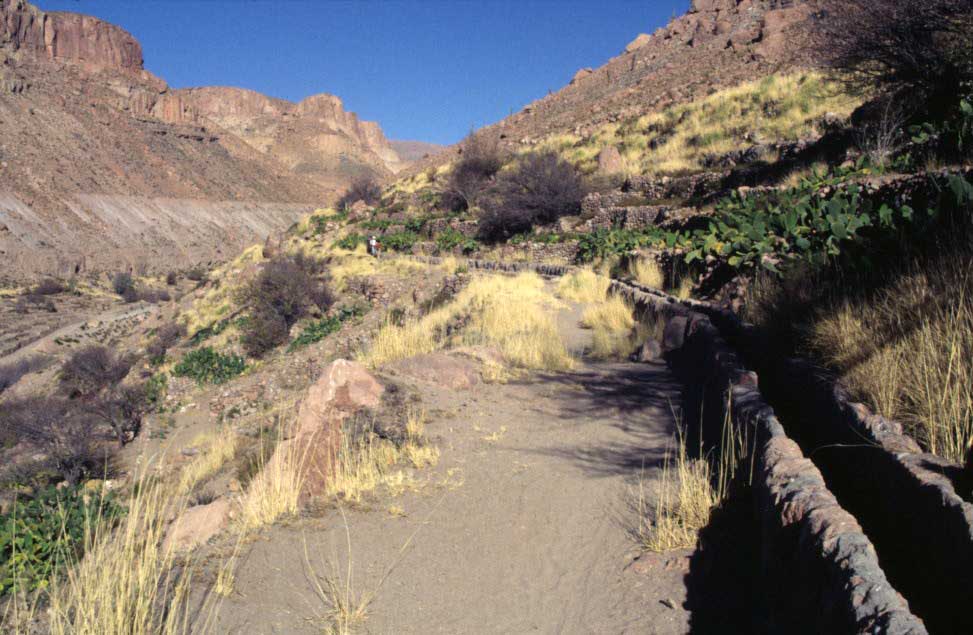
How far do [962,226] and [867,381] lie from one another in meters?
1.45

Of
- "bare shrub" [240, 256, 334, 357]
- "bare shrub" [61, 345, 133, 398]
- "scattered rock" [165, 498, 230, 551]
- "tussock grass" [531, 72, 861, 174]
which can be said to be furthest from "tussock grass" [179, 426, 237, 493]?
"tussock grass" [531, 72, 861, 174]

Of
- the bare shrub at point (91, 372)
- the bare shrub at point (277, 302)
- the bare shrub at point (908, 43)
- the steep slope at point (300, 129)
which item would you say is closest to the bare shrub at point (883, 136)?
the bare shrub at point (908, 43)

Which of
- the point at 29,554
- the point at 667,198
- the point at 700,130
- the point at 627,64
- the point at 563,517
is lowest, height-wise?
the point at 29,554

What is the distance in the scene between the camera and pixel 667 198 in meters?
20.3

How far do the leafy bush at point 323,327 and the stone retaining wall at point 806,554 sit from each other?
10.7 meters

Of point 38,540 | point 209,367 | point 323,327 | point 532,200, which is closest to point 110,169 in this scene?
point 532,200

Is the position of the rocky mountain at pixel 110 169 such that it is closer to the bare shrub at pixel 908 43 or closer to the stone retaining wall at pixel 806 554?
the bare shrub at pixel 908 43

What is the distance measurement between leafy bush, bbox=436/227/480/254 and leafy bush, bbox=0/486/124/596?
65.0ft

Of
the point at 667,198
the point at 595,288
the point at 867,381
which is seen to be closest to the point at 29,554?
the point at 867,381

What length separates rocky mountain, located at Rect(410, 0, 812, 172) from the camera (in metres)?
33.0

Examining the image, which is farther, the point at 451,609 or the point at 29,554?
the point at 29,554

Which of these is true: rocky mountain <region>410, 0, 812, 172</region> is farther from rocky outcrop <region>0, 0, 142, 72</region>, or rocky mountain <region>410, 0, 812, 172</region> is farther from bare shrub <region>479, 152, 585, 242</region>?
rocky outcrop <region>0, 0, 142, 72</region>

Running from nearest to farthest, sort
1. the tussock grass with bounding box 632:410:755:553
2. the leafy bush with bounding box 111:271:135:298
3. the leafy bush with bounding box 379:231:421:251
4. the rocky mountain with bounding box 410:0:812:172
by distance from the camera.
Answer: the tussock grass with bounding box 632:410:755:553 → the leafy bush with bounding box 379:231:421:251 → the rocky mountain with bounding box 410:0:812:172 → the leafy bush with bounding box 111:271:135:298

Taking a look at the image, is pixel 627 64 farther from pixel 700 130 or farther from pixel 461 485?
pixel 461 485
